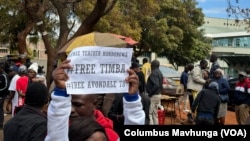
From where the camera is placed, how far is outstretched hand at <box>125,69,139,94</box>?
283 centimetres

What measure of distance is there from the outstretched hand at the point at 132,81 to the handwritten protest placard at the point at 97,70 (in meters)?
0.03

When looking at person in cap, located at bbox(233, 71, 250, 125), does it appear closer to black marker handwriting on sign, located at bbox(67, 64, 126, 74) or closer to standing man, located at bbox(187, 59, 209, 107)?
standing man, located at bbox(187, 59, 209, 107)

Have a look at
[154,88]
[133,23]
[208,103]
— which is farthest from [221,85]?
[133,23]

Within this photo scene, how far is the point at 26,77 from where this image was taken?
888 cm

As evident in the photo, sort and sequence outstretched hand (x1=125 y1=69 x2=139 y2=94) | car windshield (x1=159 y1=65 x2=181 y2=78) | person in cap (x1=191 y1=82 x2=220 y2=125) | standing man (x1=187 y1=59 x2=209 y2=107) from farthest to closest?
car windshield (x1=159 y1=65 x2=181 y2=78)
standing man (x1=187 y1=59 x2=209 y2=107)
person in cap (x1=191 y1=82 x2=220 y2=125)
outstretched hand (x1=125 y1=69 x2=139 y2=94)

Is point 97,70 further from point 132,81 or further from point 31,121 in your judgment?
point 31,121

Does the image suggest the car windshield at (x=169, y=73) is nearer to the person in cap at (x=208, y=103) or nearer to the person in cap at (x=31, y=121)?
the person in cap at (x=208, y=103)

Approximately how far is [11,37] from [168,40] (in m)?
15.7

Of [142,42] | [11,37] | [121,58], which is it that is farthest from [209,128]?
[142,42]

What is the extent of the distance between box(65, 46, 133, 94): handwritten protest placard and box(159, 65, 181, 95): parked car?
11.5 m

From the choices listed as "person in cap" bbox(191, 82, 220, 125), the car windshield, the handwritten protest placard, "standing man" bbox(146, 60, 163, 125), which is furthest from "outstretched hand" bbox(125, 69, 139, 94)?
the car windshield

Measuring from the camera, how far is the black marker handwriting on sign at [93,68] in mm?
2572

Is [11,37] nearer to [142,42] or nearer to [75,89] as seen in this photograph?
[142,42]

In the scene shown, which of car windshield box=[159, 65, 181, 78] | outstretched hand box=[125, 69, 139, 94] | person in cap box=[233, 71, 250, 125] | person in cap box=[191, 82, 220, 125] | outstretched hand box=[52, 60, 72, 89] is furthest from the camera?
car windshield box=[159, 65, 181, 78]
